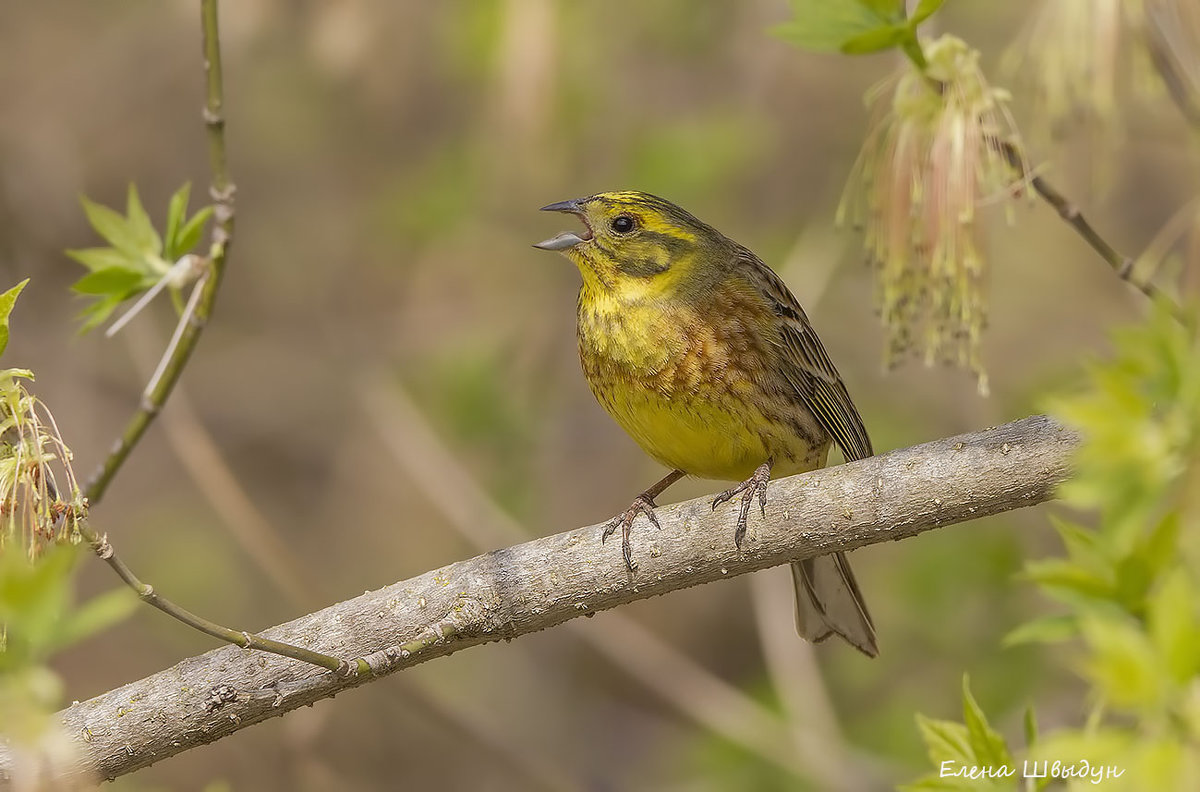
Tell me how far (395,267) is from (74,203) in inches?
67.7

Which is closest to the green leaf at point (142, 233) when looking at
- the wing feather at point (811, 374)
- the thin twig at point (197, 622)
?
the thin twig at point (197, 622)

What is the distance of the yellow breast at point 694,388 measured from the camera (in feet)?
12.9

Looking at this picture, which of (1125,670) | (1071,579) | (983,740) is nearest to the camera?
(1125,670)

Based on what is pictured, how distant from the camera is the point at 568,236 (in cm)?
427

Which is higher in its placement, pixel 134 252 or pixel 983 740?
pixel 134 252

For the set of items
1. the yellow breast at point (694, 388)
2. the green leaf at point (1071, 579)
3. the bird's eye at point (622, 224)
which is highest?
the bird's eye at point (622, 224)

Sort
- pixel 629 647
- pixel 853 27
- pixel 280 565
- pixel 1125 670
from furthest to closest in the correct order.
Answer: pixel 629 647
pixel 280 565
pixel 853 27
pixel 1125 670

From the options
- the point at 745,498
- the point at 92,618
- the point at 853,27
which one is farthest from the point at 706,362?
the point at 92,618

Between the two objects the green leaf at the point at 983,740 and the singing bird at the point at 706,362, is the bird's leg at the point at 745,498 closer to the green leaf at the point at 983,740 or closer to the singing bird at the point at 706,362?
the singing bird at the point at 706,362

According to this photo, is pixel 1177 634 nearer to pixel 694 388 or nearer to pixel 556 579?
pixel 556 579

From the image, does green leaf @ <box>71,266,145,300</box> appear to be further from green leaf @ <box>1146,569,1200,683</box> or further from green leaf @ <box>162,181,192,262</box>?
green leaf @ <box>1146,569,1200,683</box>

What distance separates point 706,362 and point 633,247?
0.53 meters

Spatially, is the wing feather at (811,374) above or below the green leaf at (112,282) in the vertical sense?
below

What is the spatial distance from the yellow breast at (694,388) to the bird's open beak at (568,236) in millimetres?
197
